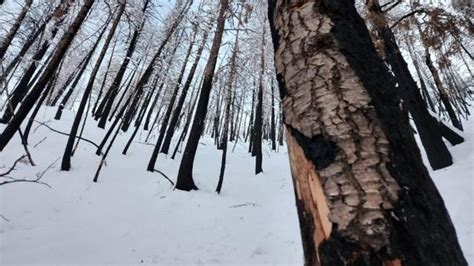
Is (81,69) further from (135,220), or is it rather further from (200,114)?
(135,220)

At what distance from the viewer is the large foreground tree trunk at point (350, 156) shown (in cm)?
71

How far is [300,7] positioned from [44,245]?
6094mm

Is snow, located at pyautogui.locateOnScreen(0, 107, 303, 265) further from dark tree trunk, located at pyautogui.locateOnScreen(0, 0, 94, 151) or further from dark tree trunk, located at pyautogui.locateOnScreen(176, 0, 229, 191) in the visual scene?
dark tree trunk, located at pyautogui.locateOnScreen(0, 0, 94, 151)

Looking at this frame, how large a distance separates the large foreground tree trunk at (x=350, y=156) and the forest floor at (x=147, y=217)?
2.69 m

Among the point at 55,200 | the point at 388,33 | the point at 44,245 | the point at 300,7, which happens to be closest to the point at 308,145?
the point at 300,7

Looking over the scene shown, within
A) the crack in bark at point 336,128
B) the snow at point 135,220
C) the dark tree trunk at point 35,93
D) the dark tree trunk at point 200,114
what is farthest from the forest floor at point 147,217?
the crack in bark at point 336,128

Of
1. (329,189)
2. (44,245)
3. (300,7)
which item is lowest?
(44,245)

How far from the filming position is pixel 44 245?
213 inches

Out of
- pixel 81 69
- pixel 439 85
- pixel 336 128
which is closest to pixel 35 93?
pixel 336 128

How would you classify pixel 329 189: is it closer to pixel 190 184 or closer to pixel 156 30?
pixel 190 184

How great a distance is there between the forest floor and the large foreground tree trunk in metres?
2.69

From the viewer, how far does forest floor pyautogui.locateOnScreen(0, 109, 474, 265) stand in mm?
5277

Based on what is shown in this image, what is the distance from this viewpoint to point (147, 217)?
7785 mm

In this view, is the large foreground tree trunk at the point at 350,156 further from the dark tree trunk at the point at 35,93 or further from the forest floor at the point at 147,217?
the dark tree trunk at the point at 35,93
